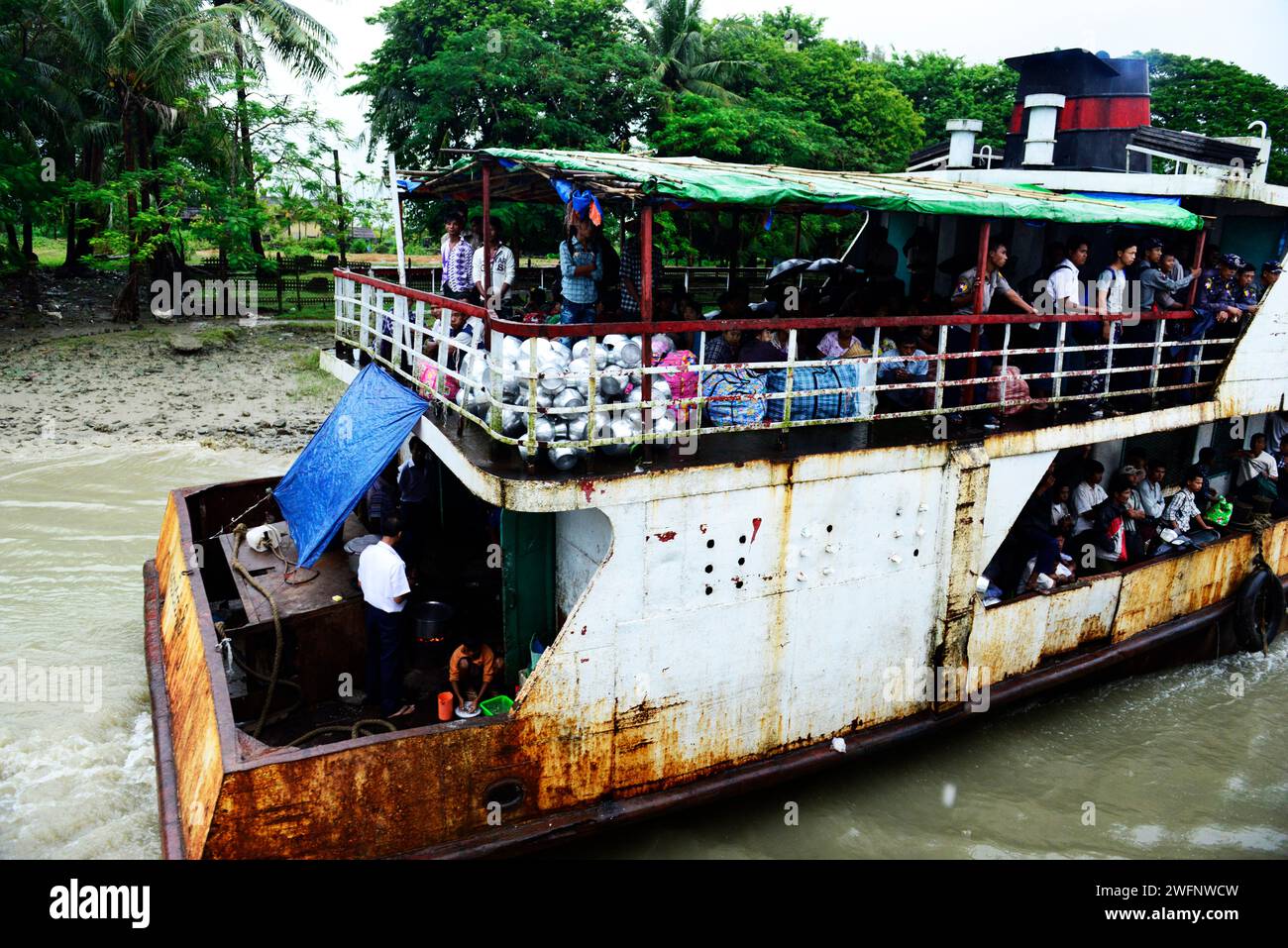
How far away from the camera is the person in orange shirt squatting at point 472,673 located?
6.10 m

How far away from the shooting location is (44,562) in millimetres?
11289

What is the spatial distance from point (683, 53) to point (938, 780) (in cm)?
2220

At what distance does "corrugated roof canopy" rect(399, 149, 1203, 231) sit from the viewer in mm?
5414

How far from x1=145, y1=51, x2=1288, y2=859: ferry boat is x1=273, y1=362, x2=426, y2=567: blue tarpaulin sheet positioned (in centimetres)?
3

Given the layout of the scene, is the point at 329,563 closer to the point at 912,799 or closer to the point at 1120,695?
the point at 912,799

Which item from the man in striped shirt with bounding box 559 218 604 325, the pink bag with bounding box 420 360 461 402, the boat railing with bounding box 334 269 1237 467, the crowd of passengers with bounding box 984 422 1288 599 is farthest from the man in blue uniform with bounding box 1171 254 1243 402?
the pink bag with bounding box 420 360 461 402

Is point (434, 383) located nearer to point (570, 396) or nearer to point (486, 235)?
point (486, 235)

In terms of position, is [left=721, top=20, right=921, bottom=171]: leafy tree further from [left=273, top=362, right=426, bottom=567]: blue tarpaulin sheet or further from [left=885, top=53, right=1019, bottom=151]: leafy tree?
[left=273, top=362, right=426, bottom=567]: blue tarpaulin sheet

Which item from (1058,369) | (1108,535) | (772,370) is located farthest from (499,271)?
(1108,535)

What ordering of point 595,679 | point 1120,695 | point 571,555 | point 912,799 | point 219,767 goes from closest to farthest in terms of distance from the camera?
point 219,767 < point 595,679 < point 571,555 < point 912,799 < point 1120,695

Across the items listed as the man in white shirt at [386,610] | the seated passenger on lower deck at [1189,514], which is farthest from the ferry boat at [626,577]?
the seated passenger on lower deck at [1189,514]

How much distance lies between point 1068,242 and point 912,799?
17.7ft

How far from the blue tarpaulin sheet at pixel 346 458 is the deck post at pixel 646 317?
1.78 metres
